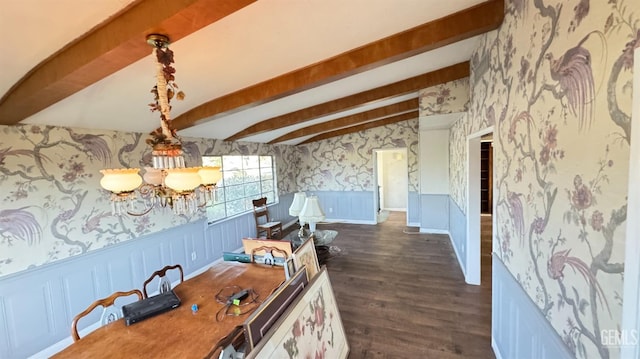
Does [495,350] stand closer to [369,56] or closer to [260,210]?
[369,56]

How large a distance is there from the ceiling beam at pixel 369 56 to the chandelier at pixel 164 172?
1.17m

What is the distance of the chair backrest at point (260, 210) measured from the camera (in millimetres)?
5316

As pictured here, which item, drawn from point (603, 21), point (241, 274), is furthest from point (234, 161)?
point (603, 21)

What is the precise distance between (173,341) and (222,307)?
1.17 feet

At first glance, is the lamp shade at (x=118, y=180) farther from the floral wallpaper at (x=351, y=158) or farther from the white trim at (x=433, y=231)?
the floral wallpaper at (x=351, y=158)

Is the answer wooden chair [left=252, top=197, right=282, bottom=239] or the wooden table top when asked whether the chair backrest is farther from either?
the wooden table top

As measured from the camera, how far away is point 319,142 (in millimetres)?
7172

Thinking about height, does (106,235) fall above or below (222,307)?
above

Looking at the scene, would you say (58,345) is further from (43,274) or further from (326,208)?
(326,208)

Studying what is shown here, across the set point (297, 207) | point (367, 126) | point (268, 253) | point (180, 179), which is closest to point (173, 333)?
point (180, 179)

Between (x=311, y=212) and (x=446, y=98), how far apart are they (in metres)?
2.32

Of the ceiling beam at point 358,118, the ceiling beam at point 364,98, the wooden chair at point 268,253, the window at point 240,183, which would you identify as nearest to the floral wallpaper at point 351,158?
the window at point 240,183

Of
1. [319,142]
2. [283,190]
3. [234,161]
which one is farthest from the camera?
[319,142]

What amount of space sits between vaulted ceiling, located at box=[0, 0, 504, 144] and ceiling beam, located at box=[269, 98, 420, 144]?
1466 millimetres
